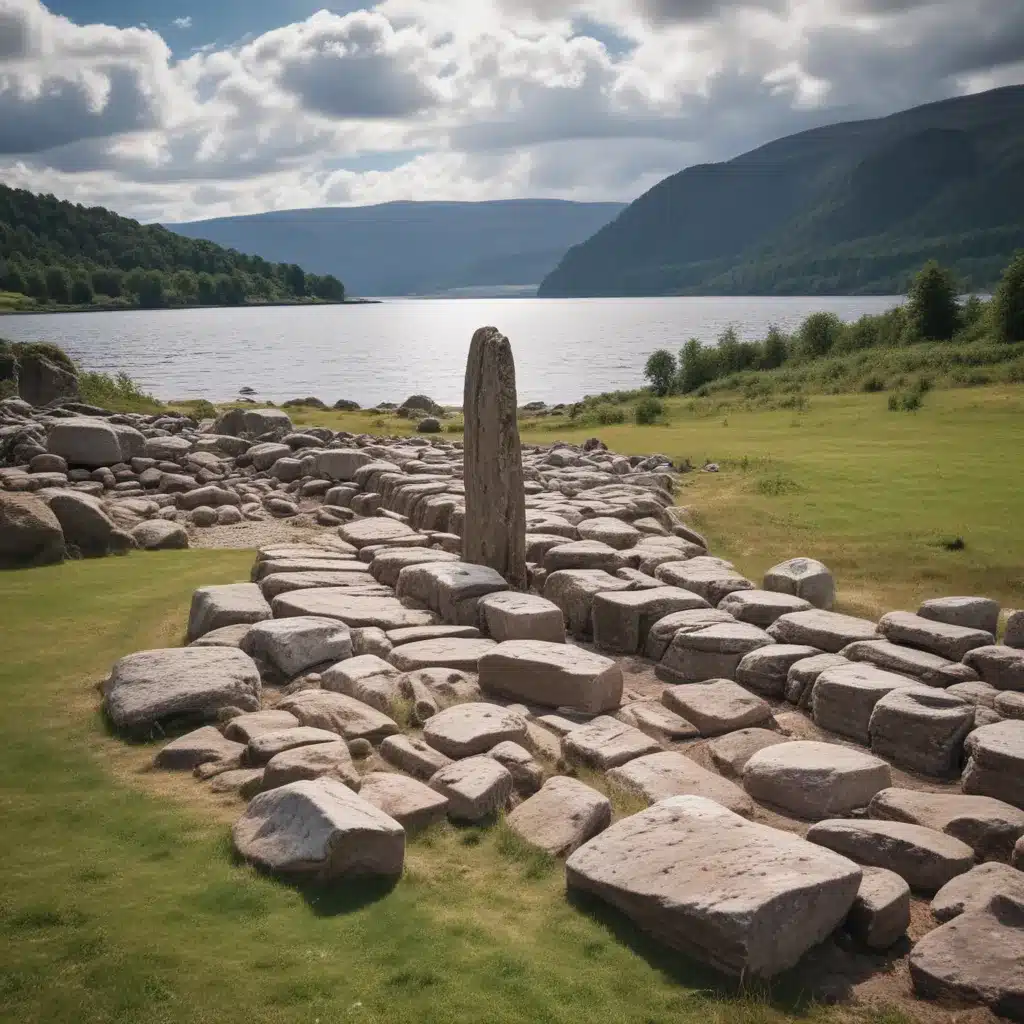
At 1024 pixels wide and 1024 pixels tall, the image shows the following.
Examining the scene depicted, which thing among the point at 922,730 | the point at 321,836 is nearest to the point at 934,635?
the point at 922,730

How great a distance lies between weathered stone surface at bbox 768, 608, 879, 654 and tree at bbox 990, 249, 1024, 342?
45.6m

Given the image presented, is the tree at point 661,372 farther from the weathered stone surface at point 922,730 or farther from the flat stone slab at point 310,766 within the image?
the flat stone slab at point 310,766

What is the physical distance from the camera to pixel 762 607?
1165cm

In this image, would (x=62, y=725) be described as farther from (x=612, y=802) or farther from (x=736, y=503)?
(x=736, y=503)

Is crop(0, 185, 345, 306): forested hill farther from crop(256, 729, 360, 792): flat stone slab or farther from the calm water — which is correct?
crop(256, 729, 360, 792): flat stone slab

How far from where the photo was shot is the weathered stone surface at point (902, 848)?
6.20 m

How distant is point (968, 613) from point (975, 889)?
239 inches

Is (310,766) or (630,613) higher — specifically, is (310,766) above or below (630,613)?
above

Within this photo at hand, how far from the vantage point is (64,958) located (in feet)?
16.5

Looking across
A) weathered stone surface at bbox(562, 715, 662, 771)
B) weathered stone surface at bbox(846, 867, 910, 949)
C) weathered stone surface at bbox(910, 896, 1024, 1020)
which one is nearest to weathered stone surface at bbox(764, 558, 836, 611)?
weathered stone surface at bbox(562, 715, 662, 771)

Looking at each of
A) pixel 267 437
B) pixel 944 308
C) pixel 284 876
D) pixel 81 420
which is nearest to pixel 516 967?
pixel 284 876

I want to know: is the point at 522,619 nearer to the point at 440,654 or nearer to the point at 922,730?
the point at 440,654

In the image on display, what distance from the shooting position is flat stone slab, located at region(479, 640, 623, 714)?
360 inches

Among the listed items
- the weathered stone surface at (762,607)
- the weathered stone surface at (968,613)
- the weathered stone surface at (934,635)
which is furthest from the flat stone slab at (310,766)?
the weathered stone surface at (968,613)
